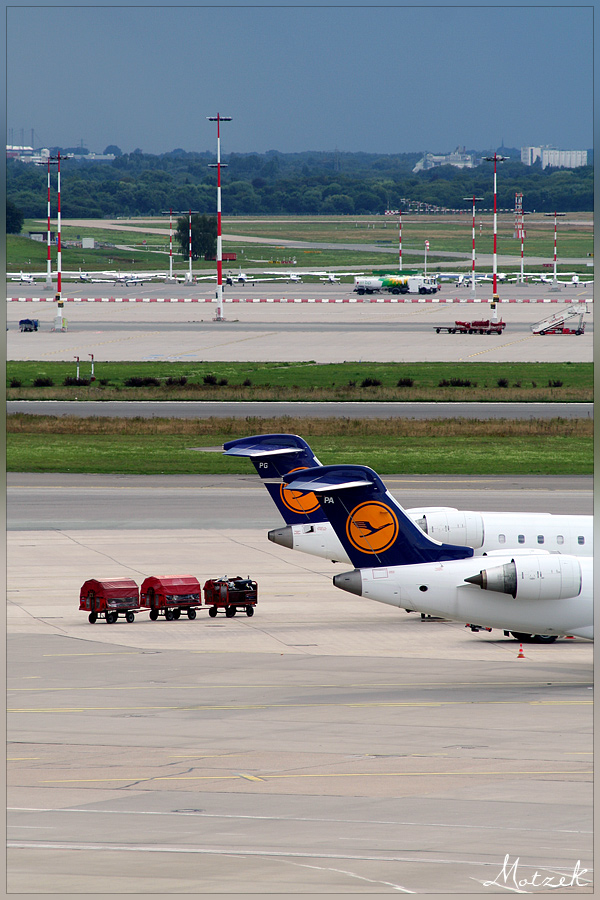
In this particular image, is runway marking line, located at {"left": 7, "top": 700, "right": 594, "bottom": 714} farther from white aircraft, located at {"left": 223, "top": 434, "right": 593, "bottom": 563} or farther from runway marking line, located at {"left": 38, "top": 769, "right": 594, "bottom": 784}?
white aircraft, located at {"left": 223, "top": 434, "right": 593, "bottom": 563}

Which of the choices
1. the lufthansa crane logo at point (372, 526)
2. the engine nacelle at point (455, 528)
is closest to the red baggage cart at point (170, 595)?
the engine nacelle at point (455, 528)

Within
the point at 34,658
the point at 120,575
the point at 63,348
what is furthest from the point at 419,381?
the point at 34,658

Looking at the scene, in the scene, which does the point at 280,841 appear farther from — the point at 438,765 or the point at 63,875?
the point at 438,765

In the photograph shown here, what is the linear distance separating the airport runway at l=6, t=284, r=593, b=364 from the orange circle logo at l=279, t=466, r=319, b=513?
6856 cm

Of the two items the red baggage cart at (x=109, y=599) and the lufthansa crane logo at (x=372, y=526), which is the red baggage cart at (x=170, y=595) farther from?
the lufthansa crane logo at (x=372, y=526)

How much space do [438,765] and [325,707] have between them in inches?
191

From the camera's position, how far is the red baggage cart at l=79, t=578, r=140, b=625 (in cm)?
3597

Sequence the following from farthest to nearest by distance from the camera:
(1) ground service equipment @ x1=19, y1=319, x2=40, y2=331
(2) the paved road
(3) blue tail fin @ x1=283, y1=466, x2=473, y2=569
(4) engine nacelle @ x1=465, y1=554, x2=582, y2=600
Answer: (1) ground service equipment @ x1=19, y1=319, x2=40, y2=331, (2) the paved road, (3) blue tail fin @ x1=283, y1=466, x2=473, y2=569, (4) engine nacelle @ x1=465, y1=554, x2=582, y2=600

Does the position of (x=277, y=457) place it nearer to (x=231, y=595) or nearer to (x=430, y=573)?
(x=231, y=595)

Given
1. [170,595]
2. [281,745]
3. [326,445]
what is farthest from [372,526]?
[326,445]

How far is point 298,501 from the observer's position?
3853 centimetres

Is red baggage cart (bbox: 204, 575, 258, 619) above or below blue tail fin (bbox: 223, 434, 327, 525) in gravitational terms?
below

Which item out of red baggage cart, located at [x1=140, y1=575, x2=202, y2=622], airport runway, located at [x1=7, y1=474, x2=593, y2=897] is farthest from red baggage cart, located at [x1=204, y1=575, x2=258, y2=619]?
airport runway, located at [x1=7, y1=474, x2=593, y2=897]

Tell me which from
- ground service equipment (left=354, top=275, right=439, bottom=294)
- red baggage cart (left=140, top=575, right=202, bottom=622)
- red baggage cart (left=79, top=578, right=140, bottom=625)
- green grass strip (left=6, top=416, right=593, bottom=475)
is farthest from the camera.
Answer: ground service equipment (left=354, top=275, right=439, bottom=294)
